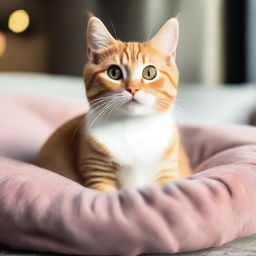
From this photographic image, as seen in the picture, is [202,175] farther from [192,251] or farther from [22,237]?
[22,237]

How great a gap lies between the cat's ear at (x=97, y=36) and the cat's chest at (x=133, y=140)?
17 cm

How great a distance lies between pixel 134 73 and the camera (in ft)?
3.28

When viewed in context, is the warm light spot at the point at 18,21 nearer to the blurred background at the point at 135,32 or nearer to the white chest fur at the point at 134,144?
the blurred background at the point at 135,32

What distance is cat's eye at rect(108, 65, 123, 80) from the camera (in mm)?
1021

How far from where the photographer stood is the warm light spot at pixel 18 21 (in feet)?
7.92

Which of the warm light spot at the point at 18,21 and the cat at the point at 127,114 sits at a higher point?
the warm light spot at the point at 18,21

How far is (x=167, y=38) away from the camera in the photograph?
1.08 m

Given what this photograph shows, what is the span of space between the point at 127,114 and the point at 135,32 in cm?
162

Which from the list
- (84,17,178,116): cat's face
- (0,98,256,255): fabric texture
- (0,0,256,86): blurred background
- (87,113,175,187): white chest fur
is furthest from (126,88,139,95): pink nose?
(0,0,256,86): blurred background

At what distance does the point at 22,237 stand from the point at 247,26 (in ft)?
7.38

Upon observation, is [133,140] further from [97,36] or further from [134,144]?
[97,36]

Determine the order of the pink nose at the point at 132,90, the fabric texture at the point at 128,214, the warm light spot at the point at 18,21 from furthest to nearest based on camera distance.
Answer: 1. the warm light spot at the point at 18,21
2. the pink nose at the point at 132,90
3. the fabric texture at the point at 128,214

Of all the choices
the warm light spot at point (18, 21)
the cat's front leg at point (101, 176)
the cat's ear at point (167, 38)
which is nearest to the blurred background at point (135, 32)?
the warm light spot at point (18, 21)

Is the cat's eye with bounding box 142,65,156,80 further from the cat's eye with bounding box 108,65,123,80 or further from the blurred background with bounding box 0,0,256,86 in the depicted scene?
the blurred background with bounding box 0,0,256,86
